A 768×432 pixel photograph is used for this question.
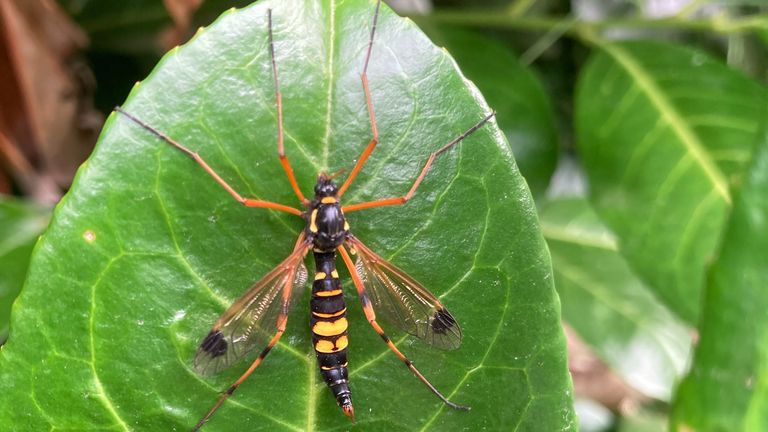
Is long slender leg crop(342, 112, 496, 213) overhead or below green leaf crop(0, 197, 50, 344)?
overhead

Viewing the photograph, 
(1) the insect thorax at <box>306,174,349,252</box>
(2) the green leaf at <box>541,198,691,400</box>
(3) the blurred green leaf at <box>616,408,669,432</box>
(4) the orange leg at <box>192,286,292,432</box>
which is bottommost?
(3) the blurred green leaf at <box>616,408,669,432</box>

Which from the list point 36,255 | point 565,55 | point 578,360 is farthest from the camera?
point 578,360

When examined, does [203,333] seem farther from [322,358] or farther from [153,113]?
[153,113]

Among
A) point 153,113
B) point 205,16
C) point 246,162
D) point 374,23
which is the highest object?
point 205,16

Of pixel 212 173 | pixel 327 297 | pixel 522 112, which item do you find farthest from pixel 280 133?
pixel 522 112

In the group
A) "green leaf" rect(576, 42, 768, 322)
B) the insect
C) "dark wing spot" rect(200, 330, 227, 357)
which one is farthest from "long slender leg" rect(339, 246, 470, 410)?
"green leaf" rect(576, 42, 768, 322)

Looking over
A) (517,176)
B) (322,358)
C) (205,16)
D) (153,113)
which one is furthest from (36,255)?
(205,16)

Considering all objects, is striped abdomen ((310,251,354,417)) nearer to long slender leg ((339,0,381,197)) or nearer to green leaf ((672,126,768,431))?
long slender leg ((339,0,381,197))

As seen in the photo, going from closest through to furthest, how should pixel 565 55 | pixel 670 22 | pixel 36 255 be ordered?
pixel 36 255 → pixel 670 22 → pixel 565 55

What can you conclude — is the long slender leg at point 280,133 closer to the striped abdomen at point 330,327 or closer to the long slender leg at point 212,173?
the long slender leg at point 212,173
